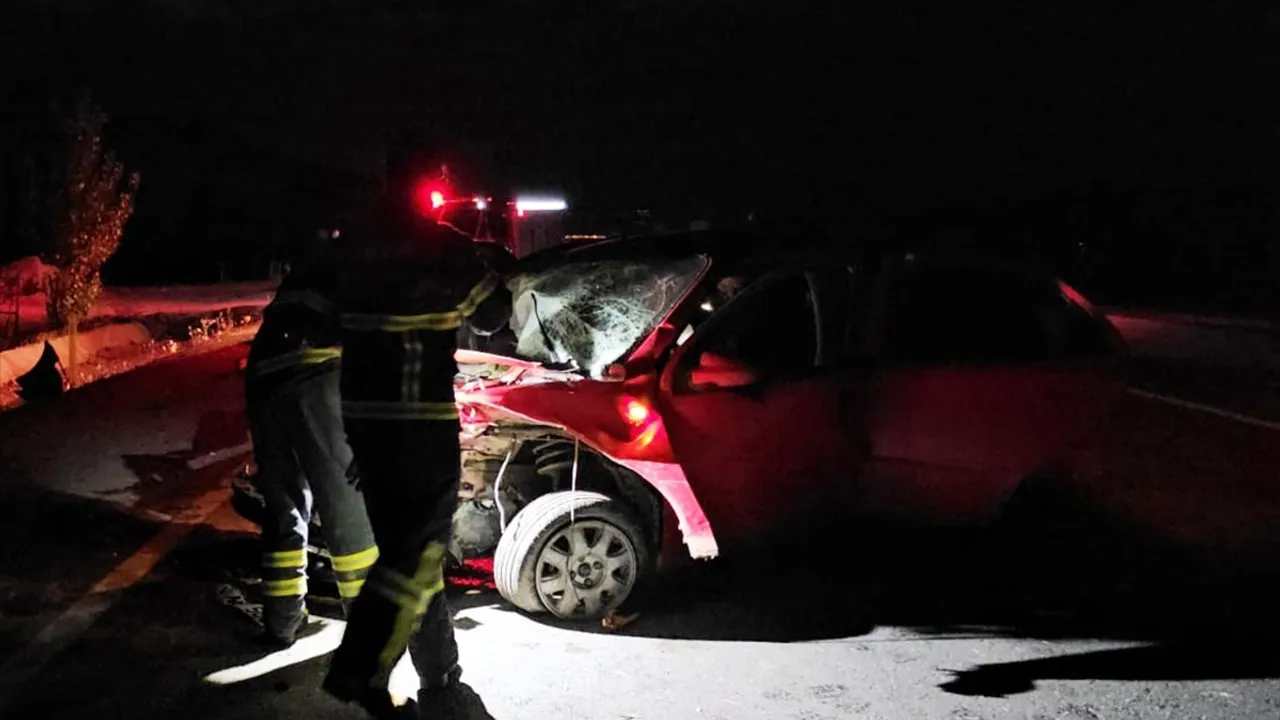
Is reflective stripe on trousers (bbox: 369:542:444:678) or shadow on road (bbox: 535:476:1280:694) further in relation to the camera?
shadow on road (bbox: 535:476:1280:694)

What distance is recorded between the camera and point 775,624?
532 centimetres

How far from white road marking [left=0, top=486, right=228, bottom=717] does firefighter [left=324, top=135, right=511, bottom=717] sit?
4.50 feet

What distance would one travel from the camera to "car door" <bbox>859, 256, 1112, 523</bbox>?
5.52 m

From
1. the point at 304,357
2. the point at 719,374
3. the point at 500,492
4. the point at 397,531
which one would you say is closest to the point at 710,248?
the point at 719,374

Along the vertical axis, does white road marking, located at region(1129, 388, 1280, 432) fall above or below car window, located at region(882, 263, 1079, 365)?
below

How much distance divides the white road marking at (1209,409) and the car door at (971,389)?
6120 millimetres

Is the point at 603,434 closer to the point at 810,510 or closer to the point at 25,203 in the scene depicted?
the point at 810,510

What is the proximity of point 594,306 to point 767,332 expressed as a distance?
2.78ft

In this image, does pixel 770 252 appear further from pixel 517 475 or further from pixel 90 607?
pixel 90 607

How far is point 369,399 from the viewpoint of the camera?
152 inches

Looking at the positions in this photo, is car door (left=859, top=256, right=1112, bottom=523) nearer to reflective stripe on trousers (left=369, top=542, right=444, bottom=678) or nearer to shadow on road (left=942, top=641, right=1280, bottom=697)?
shadow on road (left=942, top=641, right=1280, bottom=697)

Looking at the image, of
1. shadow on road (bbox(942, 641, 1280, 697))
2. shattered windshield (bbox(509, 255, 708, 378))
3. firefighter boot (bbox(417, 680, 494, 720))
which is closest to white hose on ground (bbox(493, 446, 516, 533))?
shattered windshield (bbox(509, 255, 708, 378))

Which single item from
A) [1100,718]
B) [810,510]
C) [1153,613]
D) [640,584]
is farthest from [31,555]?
[1153,613]

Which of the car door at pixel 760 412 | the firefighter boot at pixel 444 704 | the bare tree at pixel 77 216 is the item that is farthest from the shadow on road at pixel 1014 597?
the bare tree at pixel 77 216
